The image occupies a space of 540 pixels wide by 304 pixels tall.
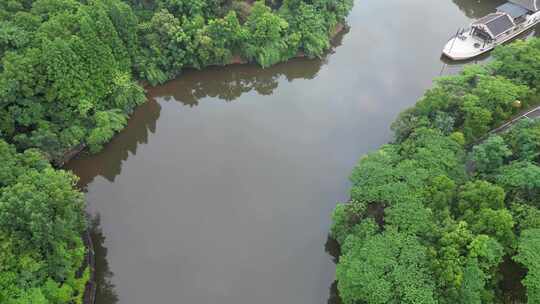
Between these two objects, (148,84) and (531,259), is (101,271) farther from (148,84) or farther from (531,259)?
(531,259)

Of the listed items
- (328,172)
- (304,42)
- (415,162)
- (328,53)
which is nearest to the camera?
(415,162)

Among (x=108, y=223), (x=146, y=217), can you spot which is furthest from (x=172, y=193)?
(x=108, y=223)

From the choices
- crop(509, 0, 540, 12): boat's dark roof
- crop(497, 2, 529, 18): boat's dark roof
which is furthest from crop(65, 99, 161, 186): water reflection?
crop(509, 0, 540, 12): boat's dark roof

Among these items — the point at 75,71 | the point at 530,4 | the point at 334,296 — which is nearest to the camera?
the point at 334,296

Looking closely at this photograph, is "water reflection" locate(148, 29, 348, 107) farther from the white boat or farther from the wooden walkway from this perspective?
the wooden walkway

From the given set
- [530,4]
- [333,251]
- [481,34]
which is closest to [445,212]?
[333,251]

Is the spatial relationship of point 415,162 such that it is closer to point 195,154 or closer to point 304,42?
point 195,154

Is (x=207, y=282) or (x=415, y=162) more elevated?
(x=415, y=162)

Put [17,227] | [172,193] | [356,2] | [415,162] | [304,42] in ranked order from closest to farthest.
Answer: [17,227], [415,162], [172,193], [304,42], [356,2]
